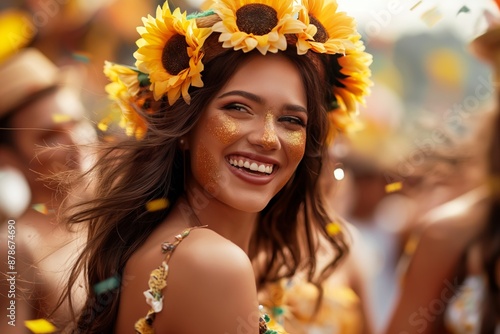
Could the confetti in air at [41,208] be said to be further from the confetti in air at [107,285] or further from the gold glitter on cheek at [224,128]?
the gold glitter on cheek at [224,128]

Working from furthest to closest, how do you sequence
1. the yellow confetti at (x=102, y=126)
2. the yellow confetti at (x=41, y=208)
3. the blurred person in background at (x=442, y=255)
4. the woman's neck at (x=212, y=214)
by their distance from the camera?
1. the blurred person in background at (x=442, y=255)
2. the yellow confetti at (x=41, y=208)
3. the yellow confetti at (x=102, y=126)
4. the woman's neck at (x=212, y=214)

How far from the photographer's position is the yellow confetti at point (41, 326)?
2.74m

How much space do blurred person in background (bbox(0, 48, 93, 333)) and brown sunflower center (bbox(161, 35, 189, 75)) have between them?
2.05ft

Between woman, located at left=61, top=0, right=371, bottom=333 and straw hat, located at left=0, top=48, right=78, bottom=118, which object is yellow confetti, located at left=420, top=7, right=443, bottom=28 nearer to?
woman, located at left=61, top=0, right=371, bottom=333

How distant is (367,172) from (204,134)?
135 inches

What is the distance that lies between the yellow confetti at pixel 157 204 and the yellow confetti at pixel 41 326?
2.06ft

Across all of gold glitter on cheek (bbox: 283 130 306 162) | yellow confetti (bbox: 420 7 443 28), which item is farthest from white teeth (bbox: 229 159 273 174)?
yellow confetti (bbox: 420 7 443 28)

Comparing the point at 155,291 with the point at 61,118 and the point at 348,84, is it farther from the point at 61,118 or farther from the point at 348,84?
the point at 61,118

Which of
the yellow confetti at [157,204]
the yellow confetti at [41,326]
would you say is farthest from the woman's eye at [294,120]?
the yellow confetti at [41,326]

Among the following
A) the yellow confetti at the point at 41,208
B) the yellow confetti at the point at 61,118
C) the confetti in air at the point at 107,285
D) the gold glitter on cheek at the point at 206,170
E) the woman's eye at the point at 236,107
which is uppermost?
the woman's eye at the point at 236,107

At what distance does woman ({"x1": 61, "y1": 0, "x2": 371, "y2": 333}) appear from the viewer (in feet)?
8.21

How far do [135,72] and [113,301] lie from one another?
897 millimetres

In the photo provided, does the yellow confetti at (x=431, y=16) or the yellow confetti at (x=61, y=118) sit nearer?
the yellow confetti at (x=431, y=16)

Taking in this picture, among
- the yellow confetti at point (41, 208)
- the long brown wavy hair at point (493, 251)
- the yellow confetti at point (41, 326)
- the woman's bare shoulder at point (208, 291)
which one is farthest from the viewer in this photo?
the yellow confetti at point (41, 208)
